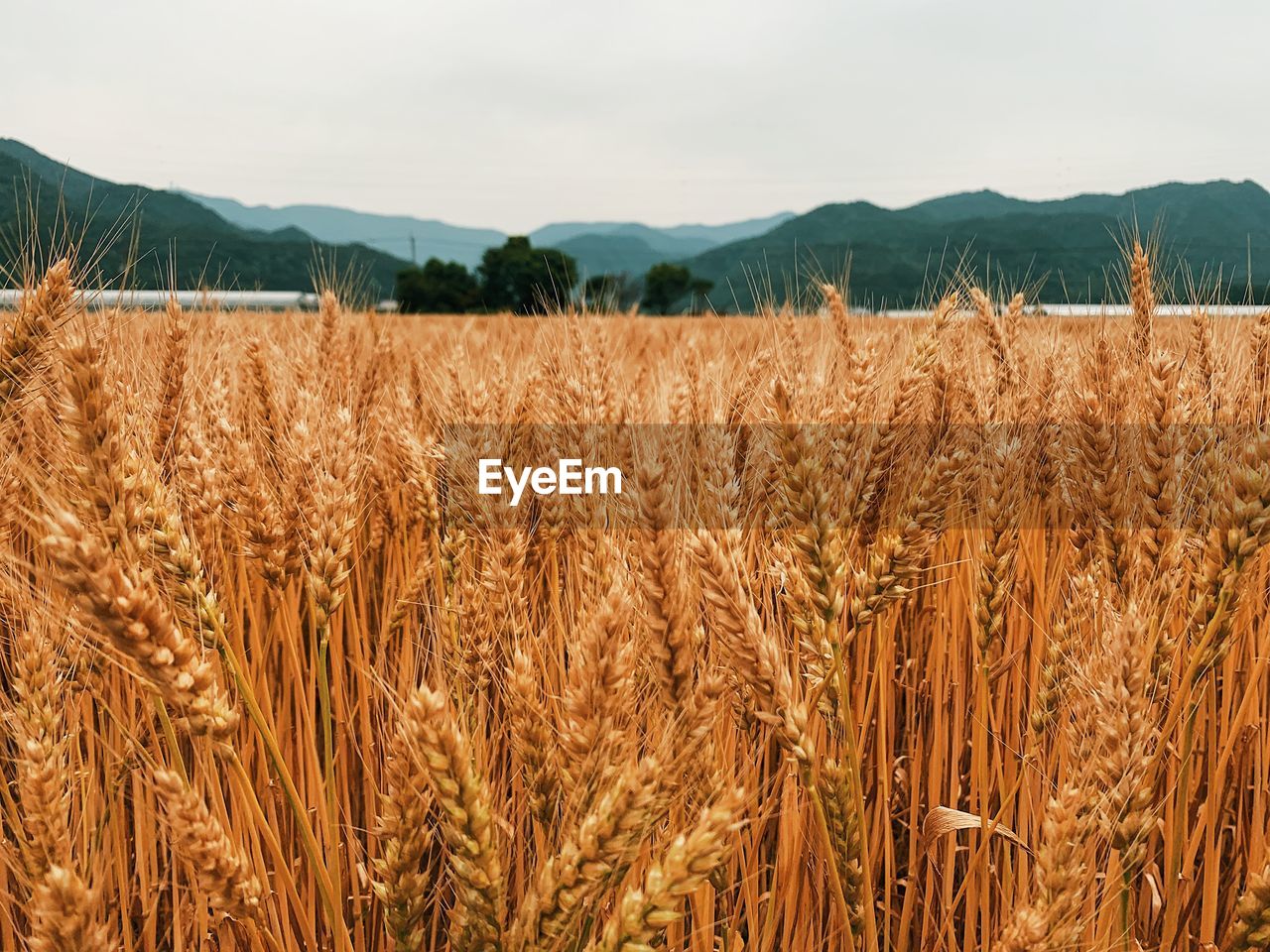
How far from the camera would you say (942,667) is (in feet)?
5.56

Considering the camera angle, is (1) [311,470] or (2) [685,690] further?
(1) [311,470]

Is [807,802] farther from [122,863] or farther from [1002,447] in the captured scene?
[122,863]

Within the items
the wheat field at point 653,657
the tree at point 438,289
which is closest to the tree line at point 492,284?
the tree at point 438,289

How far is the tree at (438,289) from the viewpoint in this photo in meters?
47.4

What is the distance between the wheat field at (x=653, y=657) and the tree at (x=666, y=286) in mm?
54709

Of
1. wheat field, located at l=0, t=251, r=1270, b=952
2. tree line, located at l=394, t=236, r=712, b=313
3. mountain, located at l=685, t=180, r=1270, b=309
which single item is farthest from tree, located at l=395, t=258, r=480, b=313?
wheat field, located at l=0, t=251, r=1270, b=952

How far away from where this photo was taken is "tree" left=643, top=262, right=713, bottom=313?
56000 millimetres

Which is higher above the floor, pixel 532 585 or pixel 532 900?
pixel 532 585

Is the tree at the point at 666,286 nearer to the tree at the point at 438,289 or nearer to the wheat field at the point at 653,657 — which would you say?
the tree at the point at 438,289

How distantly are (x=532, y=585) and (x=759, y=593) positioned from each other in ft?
1.70

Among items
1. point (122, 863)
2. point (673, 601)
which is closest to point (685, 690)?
point (673, 601)

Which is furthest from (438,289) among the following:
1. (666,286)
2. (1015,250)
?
(1015,250)

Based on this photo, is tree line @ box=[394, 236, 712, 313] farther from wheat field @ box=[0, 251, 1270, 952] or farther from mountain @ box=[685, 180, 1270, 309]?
wheat field @ box=[0, 251, 1270, 952]

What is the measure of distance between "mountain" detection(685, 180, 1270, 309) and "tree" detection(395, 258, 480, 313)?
59.7 feet
